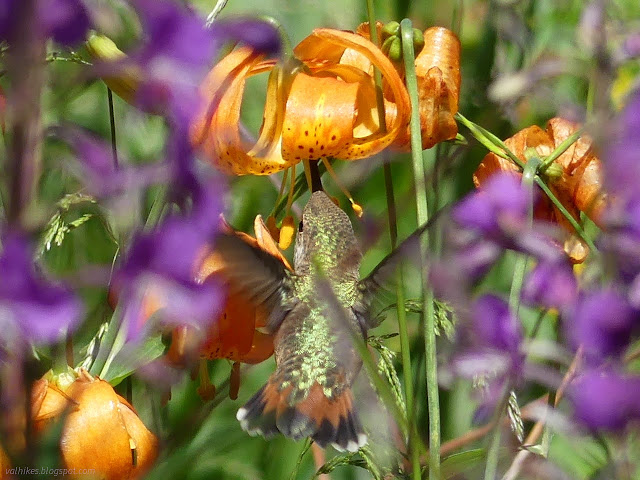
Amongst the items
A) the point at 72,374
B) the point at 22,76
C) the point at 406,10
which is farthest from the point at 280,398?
the point at 406,10

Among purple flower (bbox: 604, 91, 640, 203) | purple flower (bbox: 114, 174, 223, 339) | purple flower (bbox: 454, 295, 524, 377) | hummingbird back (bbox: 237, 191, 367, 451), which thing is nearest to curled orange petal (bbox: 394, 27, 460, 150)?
hummingbird back (bbox: 237, 191, 367, 451)

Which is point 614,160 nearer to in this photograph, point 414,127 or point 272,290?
point 414,127

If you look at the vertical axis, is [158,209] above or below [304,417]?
above

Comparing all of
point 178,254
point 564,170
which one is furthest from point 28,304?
point 564,170

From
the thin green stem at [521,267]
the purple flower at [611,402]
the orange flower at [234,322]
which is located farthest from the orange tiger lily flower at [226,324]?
the purple flower at [611,402]

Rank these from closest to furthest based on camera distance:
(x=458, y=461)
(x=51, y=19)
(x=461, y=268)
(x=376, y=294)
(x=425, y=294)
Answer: (x=51, y=19), (x=461, y=268), (x=425, y=294), (x=458, y=461), (x=376, y=294)

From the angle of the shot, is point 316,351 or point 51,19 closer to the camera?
point 51,19

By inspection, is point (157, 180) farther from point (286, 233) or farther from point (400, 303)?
point (286, 233)
